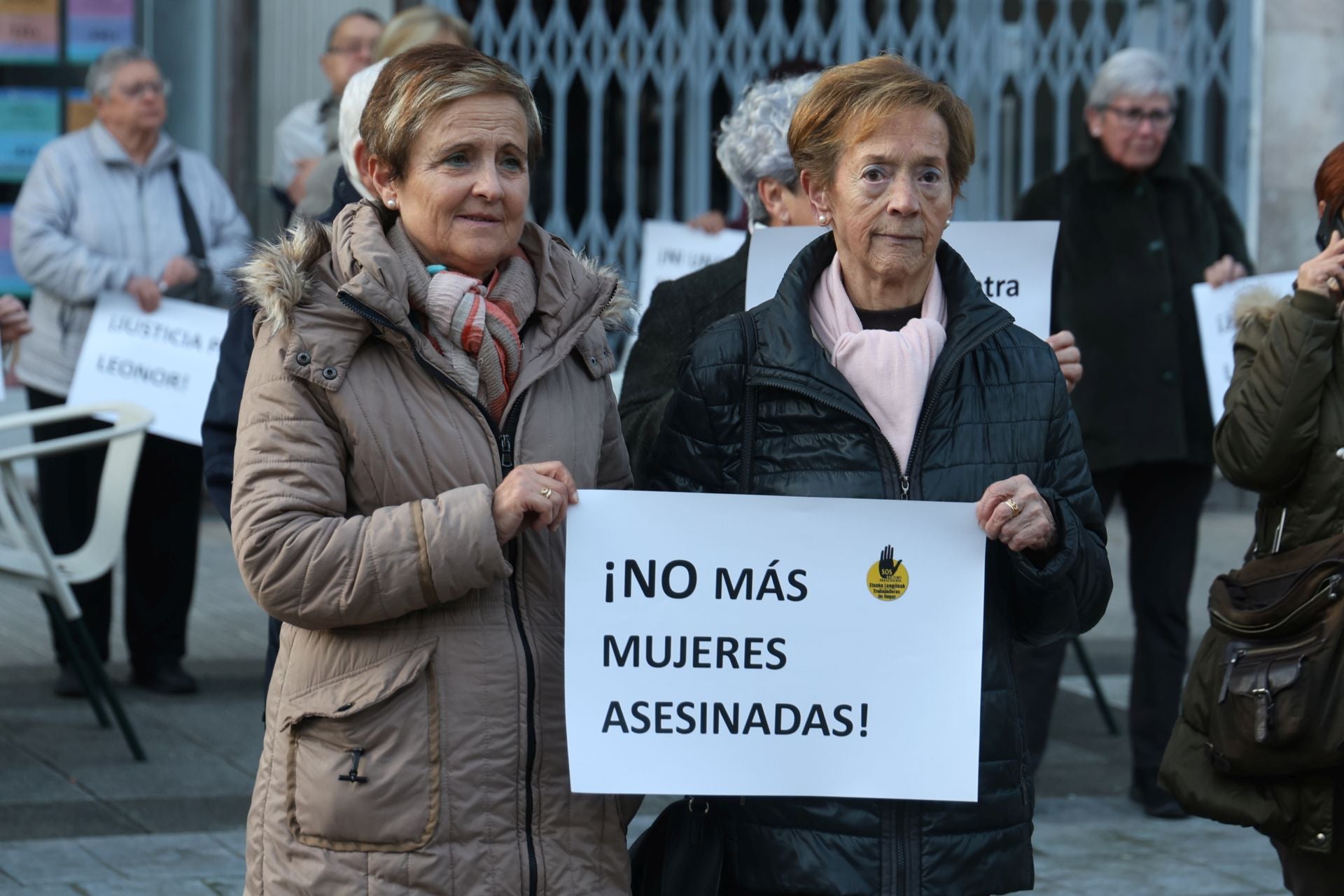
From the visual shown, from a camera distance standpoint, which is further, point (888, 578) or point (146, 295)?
point (146, 295)

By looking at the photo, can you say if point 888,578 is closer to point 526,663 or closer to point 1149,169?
point 526,663

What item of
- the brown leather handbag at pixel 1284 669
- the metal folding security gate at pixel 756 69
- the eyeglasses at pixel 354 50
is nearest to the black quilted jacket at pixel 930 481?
the brown leather handbag at pixel 1284 669

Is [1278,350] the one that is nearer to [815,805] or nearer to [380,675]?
[815,805]

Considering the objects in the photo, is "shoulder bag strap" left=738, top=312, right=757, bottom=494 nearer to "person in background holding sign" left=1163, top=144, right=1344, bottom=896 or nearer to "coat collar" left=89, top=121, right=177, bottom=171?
"person in background holding sign" left=1163, top=144, right=1344, bottom=896

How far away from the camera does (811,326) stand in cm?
301

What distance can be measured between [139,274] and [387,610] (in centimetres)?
428

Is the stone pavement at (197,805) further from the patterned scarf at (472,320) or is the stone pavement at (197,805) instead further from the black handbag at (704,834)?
the patterned scarf at (472,320)

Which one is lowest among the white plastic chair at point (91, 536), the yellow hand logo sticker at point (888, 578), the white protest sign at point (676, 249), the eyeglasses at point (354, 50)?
the white plastic chair at point (91, 536)

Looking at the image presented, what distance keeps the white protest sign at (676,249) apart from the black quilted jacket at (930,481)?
3160mm

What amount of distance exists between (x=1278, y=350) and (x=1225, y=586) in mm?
484

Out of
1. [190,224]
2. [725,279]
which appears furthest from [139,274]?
[725,279]

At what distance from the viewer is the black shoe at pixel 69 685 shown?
22.2 feet

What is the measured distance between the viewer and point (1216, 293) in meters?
5.74

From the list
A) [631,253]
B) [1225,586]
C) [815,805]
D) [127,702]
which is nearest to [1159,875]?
[1225,586]
